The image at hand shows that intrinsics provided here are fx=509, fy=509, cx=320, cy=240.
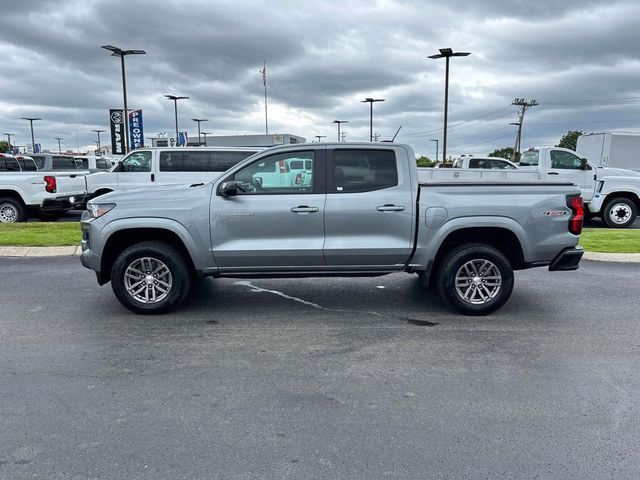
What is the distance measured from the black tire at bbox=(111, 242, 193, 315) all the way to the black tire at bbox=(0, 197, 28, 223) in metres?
9.00

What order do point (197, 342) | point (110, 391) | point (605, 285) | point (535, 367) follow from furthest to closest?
point (605, 285) → point (197, 342) → point (535, 367) → point (110, 391)

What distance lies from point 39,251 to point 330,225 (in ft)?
21.1

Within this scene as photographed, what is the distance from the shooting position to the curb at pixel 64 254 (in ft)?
29.0

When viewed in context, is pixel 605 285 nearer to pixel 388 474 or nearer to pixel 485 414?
pixel 485 414

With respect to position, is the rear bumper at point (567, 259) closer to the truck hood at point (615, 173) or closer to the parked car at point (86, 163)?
the truck hood at point (615, 173)

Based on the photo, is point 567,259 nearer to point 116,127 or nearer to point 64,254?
point 64,254

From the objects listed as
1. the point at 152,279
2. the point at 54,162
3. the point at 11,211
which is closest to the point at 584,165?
the point at 152,279

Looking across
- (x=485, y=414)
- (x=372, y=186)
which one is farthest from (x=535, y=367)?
(x=372, y=186)

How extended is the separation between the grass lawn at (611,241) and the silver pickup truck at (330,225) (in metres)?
4.49

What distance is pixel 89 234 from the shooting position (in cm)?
557

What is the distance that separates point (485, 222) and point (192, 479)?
3.98 metres

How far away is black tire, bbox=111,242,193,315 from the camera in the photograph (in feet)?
18.1

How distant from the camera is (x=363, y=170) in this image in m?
5.65

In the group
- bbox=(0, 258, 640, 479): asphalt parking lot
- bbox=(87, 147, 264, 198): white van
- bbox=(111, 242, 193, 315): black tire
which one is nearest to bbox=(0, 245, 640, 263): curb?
bbox=(0, 258, 640, 479): asphalt parking lot
